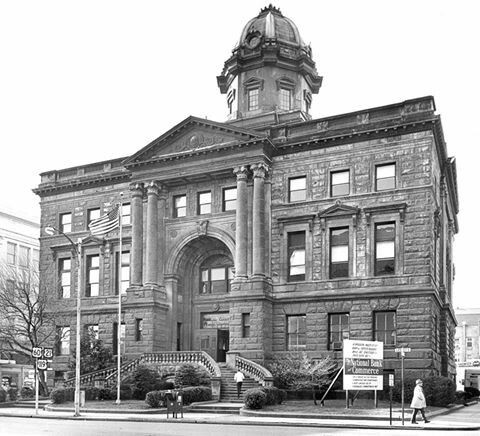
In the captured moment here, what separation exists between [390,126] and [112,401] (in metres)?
23.3

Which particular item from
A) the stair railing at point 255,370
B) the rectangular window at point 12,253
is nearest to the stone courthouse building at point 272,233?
the stair railing at point 255,370

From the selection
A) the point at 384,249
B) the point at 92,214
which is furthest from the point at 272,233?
the point at 92,214

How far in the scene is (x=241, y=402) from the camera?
41062mm

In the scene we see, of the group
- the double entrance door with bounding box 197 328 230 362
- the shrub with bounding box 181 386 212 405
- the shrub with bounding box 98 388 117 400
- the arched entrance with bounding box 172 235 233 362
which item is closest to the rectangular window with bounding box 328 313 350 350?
the shrub with bounding box 181 386 212 405

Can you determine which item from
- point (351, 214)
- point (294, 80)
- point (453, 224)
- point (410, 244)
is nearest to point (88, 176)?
point (294, 80)

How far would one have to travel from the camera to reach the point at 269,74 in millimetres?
58312

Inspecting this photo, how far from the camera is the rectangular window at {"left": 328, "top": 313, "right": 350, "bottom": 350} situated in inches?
1788

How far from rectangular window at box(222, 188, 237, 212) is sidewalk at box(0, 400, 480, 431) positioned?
1735 centimetres

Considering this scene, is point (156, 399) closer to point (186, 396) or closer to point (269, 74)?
point (186, 396)

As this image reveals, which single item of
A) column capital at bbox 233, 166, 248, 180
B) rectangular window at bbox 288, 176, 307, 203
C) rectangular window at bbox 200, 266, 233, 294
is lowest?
rectangular window at bbox 200, 266, 233, 294

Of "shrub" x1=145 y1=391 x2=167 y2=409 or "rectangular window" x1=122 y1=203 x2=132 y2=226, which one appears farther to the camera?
"rectangular window" x1=122 y1=203 x2=132 y2=226

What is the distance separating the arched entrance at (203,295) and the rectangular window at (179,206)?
2.34 m

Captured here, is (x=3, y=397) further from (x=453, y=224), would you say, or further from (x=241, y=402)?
(x=453, y=224)

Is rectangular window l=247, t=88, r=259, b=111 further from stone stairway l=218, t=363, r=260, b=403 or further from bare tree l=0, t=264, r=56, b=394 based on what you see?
stone stairway l=218, t=363, r=260, b=403
